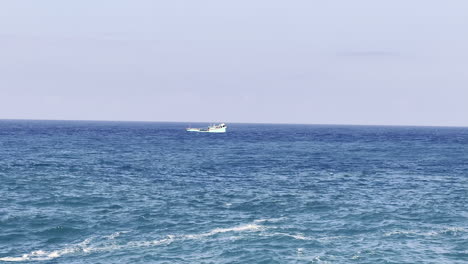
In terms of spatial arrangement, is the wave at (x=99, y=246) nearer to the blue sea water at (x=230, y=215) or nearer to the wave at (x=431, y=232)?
the blue sea water at (x=230, y=215)

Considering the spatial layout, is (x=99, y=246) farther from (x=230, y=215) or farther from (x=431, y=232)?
(x=431, y=232)

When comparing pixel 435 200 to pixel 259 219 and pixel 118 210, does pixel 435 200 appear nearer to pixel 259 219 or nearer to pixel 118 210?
pixel 259 219

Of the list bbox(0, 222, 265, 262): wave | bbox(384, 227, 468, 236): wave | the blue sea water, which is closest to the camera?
bbox(0, 222, 265, 262): wave

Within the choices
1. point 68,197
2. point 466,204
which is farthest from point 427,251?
point 68,197

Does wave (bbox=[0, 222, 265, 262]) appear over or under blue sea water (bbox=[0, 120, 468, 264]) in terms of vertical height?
under

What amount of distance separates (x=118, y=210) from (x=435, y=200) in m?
37.9

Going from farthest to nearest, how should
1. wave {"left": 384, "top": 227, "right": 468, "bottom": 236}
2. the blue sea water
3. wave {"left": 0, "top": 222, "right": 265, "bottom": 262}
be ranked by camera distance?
wave {"left": 384, "top": 227, "right": 468, "bottom": 236} < the blue sea water < wave {"left": 0, "top": 222, "right": 265, "bottom": 262}

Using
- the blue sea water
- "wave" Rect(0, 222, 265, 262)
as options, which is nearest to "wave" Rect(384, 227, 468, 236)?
the blue sea water

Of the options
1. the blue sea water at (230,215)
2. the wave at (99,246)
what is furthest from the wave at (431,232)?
the wave at (99,246)

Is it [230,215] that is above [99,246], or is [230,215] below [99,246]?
above

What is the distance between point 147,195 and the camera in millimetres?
61812

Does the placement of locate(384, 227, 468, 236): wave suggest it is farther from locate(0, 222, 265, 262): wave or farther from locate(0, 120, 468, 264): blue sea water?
locate(0, 222, 265, 262): wave

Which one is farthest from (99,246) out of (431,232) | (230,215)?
(431,232)

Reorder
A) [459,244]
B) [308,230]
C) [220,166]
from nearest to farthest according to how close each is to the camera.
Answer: [459,244]
[308,230]
[220,166]
